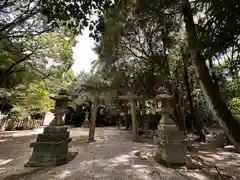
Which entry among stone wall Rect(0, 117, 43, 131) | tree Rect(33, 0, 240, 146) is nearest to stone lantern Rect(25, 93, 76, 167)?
tree Rect(33, 0, 240, 146)

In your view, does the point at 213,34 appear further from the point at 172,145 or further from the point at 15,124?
the point at 15,124

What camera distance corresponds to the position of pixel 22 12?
18.8ft

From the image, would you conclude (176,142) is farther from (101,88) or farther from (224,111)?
(101,88)

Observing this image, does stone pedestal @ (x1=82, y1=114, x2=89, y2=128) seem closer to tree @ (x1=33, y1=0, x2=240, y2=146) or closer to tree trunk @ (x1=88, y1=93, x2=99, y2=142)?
tree trunk @ (x1=88, y1=93, x2=99, y2=142)

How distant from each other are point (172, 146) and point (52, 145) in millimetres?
3051

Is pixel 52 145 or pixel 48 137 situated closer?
pixel 52 145

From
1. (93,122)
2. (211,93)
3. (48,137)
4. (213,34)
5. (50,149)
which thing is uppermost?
(213,34)

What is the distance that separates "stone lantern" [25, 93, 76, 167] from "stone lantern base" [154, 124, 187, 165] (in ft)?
8.41

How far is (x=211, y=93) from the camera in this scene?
2400mm

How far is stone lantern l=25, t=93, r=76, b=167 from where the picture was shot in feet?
12.5

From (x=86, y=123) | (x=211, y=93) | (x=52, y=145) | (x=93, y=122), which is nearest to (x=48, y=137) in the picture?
(x=52, y=145)

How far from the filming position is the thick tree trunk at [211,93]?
2.09 metres

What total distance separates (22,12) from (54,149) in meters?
4.97

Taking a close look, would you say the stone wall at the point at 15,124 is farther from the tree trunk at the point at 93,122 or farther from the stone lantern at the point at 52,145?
the stone lantern at the point at 52,145
